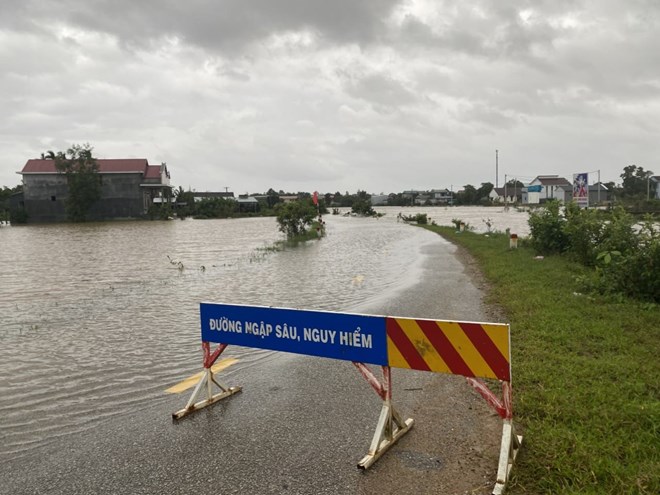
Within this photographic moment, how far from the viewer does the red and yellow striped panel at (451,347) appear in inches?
147

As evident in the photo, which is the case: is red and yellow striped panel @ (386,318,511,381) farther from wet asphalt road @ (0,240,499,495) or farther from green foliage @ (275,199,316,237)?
green foliage @ (275,199,316,237)

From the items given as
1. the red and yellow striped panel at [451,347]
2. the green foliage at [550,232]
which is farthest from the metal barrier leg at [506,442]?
the green foliage at [550,232]

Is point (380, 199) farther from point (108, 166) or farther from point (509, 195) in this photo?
point (108, 166)

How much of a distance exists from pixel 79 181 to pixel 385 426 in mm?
79257

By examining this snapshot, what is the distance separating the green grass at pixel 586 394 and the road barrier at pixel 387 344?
0.29 metres

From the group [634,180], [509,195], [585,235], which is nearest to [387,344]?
[585,235]

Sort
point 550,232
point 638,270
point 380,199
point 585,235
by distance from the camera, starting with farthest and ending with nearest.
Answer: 1. point 380,199
2. point 550,232
3. point 585,235
4. point 638,270

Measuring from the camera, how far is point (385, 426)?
4160mm

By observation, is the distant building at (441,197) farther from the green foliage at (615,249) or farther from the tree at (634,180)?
the green foliage at (615,249)

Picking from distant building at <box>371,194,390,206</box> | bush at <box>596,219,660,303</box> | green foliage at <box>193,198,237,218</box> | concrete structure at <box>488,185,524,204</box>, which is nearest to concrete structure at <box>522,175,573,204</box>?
concrete structure at <box>488,185,524,204</box>

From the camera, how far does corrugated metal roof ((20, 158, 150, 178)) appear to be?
76.4 metres

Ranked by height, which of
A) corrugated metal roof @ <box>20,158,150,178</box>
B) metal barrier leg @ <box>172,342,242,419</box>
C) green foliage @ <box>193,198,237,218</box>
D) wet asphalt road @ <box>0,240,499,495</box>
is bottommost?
wet asphalt road @ <box>0,240,499,495</box>

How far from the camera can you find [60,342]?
326 inches

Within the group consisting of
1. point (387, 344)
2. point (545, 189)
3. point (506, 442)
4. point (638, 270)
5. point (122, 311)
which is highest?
point (545, 189)
